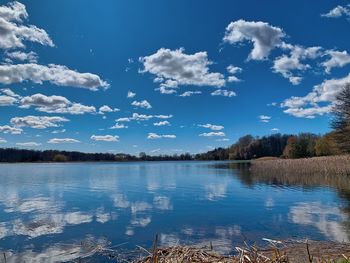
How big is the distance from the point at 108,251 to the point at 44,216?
7109 millimetres

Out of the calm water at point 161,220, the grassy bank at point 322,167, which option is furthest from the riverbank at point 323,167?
the calm water at point 161,220

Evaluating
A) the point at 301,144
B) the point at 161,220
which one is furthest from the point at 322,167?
the point at 301,144

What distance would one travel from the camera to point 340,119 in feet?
154

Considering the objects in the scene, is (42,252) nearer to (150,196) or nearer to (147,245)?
(147,245)

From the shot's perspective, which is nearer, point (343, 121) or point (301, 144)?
point (343, 121)

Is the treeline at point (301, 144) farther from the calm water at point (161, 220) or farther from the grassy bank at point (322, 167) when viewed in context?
the calm water at point (161, 220)

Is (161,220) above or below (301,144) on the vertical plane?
below

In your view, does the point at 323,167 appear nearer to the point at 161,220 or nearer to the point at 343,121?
the point at 343,121

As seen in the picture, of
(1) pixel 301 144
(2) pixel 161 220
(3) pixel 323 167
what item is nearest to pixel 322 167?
(3) pixel 323 167

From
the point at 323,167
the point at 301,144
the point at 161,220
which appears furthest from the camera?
the point at 301,144

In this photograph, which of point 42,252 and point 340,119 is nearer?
point 42,252

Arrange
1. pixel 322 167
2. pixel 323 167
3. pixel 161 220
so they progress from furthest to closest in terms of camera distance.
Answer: pixel 322 167 → pixel 323 167 → pixel 161 220

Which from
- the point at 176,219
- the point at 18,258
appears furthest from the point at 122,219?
the point at 18,258

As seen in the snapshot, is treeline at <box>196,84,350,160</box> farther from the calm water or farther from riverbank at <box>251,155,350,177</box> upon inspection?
the calm water
